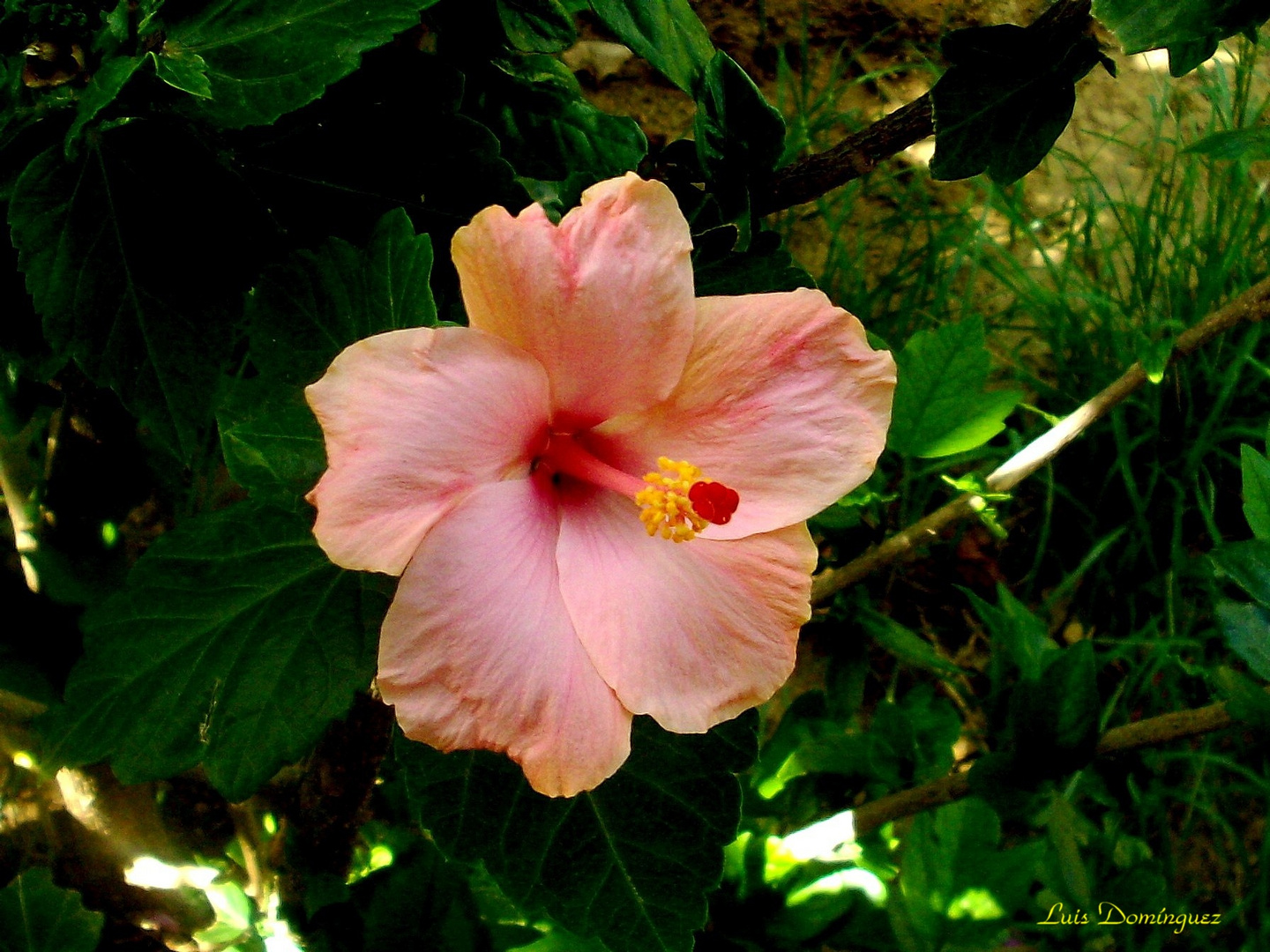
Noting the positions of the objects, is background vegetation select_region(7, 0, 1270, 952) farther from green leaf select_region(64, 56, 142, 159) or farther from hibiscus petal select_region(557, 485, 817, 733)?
hibiscus petal select_region(557, 485, 817, 733)

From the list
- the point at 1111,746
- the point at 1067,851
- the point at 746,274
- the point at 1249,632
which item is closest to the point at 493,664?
the point at 746,274

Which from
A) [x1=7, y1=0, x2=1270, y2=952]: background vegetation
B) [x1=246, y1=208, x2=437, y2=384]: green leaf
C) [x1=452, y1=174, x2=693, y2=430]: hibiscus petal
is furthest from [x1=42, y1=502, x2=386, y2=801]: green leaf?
[x1=452, y1=174, x2=693, y2=430]: hibiscus petal

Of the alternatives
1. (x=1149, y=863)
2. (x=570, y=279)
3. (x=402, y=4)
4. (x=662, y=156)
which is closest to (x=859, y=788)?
(x=1149, y=863)

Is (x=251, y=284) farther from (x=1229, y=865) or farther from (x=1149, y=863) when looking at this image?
(x=1229, y=865)

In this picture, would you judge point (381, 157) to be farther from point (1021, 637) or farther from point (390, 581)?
point (1021, 637)

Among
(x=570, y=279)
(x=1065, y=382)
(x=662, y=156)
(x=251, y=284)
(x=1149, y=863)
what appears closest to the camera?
(x=570, y=279)

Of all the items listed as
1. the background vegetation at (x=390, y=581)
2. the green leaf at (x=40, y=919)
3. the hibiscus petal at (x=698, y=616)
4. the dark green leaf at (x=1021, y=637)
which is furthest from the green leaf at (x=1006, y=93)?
the green leaf at (x=40, y=919)
